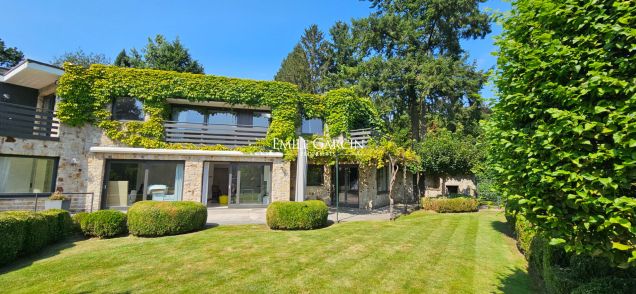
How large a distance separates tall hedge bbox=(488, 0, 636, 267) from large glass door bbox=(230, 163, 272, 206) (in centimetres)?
1519

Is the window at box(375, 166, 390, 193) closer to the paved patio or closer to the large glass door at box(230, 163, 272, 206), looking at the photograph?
the paved patio

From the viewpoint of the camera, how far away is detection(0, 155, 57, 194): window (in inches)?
539

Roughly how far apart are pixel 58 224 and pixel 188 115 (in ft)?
30.8

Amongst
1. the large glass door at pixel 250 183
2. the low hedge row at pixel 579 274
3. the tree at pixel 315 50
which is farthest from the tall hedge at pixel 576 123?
the tree at pixel 315 50

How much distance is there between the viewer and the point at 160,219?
10492 mm

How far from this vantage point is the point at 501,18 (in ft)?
14.2

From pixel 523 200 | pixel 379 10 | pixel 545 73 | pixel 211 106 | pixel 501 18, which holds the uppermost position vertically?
pixel 379 10

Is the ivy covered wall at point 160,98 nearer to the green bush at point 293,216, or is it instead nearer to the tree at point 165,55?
the green bush at point 293,216

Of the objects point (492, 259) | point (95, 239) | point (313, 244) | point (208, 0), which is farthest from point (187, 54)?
point (492, 259)

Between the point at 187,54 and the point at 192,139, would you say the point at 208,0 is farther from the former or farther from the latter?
the point at 187,54

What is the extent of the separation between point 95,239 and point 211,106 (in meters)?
10.1

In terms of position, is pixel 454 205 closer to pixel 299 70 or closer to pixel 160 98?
pixel 160 98

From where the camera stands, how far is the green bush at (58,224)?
9438mm

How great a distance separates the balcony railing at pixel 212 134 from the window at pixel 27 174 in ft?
17.8
